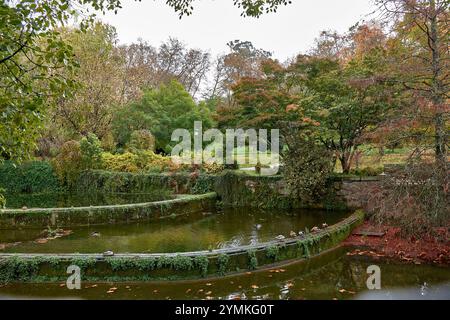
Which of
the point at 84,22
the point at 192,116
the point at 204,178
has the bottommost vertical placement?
the point at 204,178

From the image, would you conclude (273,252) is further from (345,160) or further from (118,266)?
(345,160)

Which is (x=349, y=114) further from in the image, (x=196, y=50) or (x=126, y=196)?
(x=196, y=50)

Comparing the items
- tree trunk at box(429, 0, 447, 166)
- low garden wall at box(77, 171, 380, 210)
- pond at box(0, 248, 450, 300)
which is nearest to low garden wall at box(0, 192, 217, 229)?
low garden wall at box(77, 171, 380, 210)

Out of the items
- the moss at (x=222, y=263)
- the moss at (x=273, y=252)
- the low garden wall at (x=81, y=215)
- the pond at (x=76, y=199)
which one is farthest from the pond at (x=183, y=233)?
the pond at (x=76, y=199)

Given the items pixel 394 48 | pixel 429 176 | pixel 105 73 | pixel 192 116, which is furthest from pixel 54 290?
pixel 105 73

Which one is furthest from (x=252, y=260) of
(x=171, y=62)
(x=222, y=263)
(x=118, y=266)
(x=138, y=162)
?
(x=171, y=62)

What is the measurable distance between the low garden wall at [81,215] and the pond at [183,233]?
1.15 feet

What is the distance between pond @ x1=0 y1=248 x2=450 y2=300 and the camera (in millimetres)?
5957

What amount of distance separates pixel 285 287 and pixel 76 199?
11.7 m

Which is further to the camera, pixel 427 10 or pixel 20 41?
pixel 427 10

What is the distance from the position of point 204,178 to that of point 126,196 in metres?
3.50

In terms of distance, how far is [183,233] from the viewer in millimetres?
9859

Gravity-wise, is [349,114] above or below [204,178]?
above

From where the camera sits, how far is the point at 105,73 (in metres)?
20.5
